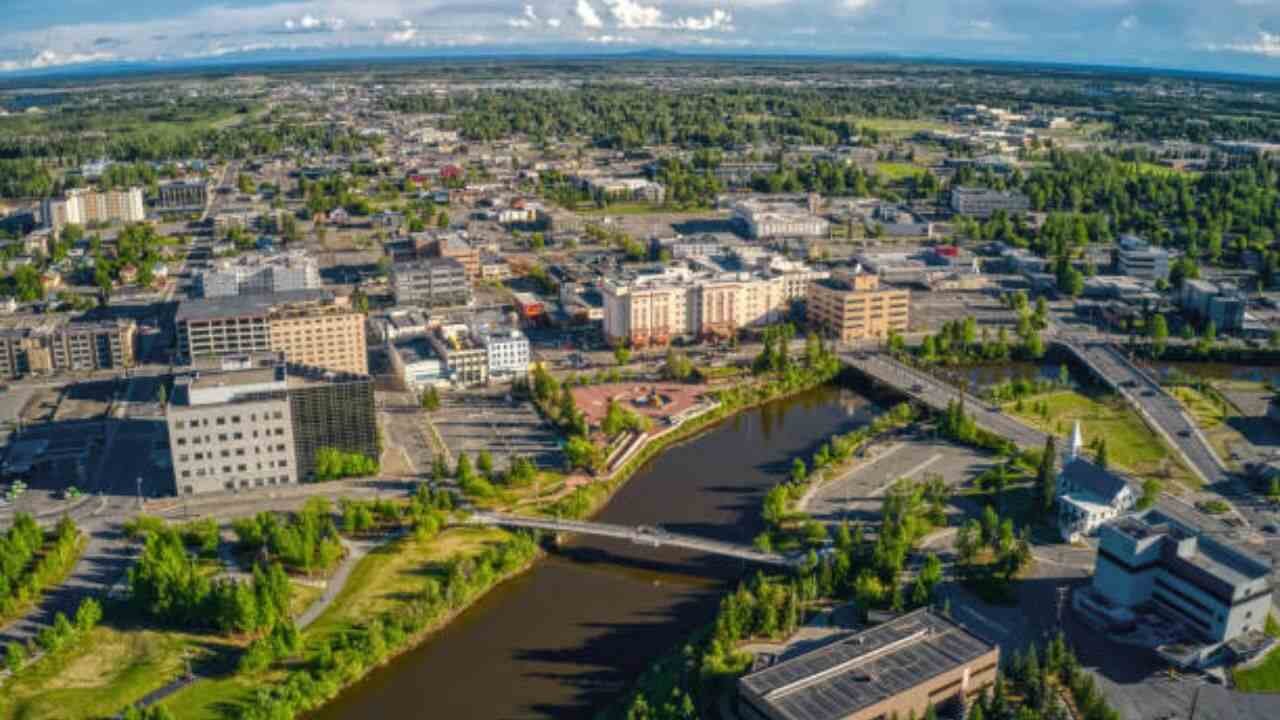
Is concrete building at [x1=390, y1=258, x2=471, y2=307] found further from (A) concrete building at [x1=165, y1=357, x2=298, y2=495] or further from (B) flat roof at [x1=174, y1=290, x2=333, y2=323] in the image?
(A) concrete building at [x1=165, y1=357, x2=298, y2=495]

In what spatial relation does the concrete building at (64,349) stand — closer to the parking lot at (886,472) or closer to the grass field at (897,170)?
the parking lot at (886,472)

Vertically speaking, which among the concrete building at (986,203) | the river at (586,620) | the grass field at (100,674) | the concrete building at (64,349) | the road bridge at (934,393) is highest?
the concrete building at (986,203)

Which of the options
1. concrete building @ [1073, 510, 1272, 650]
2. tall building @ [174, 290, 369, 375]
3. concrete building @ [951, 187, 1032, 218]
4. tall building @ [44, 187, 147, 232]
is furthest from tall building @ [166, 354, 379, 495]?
concrete building @ [951, 187, 1032, 218]

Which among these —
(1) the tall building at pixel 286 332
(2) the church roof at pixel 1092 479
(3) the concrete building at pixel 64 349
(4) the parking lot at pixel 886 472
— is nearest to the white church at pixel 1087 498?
(2) the church roof at pixel 1092 479

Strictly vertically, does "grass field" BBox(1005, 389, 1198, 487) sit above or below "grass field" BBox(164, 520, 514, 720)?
above

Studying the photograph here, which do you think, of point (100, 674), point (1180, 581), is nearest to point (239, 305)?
point (100, 674)

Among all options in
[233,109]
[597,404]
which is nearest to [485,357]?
[597,404]

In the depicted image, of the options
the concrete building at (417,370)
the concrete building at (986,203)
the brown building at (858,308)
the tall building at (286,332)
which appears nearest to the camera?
the concrete building at (417,370)
